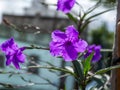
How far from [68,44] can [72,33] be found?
0.10 feet

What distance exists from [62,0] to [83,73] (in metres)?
0.19

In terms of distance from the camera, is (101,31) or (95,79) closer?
(95,79)

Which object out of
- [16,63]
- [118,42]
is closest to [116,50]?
[118,42]

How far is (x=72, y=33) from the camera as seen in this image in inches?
36.4

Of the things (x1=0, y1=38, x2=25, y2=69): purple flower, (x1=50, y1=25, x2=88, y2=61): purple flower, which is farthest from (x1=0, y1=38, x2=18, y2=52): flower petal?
(x1=50, y1=25, x2=88, y2=61): purple flower

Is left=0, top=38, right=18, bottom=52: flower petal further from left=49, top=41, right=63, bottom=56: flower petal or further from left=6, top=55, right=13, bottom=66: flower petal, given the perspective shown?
left=49, top=41, right=63, bottom=56: flower petal

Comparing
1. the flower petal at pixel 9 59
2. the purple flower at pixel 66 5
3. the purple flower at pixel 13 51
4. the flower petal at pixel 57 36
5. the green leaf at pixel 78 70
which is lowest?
the green leaf at pixel 78 70

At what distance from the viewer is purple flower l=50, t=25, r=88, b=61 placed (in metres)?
0.92

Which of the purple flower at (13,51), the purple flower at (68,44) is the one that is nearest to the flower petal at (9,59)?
the purple flower at (13,51)

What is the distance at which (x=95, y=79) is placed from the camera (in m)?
1.23

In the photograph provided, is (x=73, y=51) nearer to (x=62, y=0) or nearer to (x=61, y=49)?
(x=61, y=49)

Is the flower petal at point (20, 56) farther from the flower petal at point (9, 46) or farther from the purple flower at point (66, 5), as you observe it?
the purple flower at point (66, 5)

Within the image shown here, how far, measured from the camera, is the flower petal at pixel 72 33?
3.03ft

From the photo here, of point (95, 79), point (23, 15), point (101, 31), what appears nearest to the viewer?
point (95, 79)
